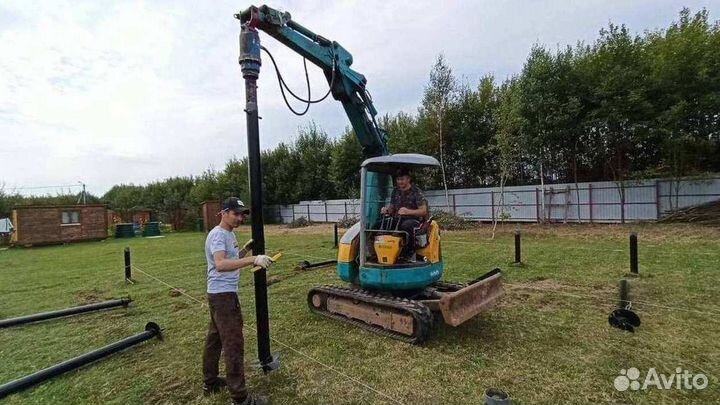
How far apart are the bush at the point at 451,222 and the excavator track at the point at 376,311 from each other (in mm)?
13405

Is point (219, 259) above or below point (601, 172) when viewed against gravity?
below

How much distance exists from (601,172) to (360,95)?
1701 cm

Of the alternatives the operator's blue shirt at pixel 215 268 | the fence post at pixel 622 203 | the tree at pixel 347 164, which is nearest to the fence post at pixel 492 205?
the fence post at pixel 622 203

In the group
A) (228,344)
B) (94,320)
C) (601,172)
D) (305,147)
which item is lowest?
(94,320)

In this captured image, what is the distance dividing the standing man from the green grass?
11.1 inches

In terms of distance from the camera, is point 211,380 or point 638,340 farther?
point 638,340

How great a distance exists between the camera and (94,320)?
5715 millimetres

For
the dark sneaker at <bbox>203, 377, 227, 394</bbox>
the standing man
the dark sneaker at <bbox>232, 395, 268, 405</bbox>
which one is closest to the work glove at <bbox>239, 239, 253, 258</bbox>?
the standing man

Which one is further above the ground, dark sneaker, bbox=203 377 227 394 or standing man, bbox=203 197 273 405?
standing man, bbox=203 197 273 405

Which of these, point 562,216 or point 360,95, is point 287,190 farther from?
point 360,95

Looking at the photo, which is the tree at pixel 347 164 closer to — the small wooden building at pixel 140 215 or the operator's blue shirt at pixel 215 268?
the small wooden building at pixel 140 215

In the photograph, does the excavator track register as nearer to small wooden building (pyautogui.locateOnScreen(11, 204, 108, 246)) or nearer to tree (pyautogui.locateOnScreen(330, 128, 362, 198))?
tree (pyautogui.locateOnScreen(330, 128, 362, 198))

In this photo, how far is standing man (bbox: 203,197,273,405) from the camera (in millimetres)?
3012

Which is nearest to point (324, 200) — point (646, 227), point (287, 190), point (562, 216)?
point (287, 190)
